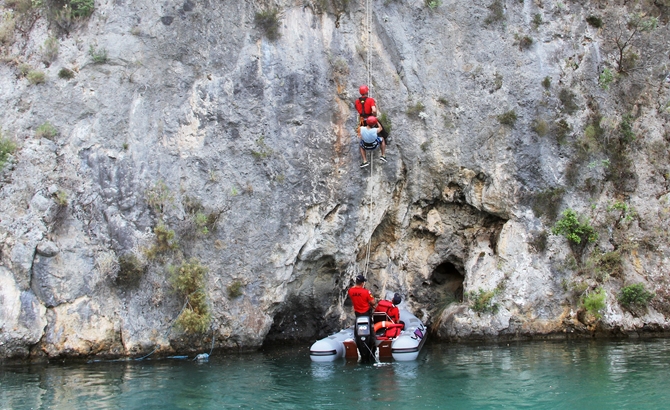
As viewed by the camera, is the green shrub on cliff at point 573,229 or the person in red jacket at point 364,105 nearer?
the person in red jacket at point 364,105

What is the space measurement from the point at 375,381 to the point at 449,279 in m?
6.38

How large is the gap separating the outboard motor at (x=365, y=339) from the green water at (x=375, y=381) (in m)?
0.28

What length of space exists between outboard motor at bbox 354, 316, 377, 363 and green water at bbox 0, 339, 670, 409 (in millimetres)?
277

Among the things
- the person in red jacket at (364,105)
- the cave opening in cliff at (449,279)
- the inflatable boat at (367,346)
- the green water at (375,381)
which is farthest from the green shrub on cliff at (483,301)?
the person in red jacket at (364,105)

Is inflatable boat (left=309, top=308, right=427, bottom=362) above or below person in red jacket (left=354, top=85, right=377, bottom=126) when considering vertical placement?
below

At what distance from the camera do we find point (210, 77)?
14742mm

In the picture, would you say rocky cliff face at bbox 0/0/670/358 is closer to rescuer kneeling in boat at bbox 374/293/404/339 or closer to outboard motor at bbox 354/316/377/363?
rescuer kneeling in boat at bbox 374/293/404/339

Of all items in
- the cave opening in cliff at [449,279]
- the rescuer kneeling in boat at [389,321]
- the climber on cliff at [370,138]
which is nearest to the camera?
the rescuer kneeling in boat at [389,321]

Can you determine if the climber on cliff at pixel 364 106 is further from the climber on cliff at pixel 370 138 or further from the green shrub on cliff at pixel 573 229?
the green shrub on cliff at pixel 573 229

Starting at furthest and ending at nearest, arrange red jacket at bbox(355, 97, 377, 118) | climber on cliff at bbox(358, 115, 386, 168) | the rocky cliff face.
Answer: red jacket at bbox(355, 97, 377, 118) < climber on cliff at bbox(358, 115, 386, 168) < the rocky cliff face

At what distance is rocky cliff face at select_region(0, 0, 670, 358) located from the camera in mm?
13125

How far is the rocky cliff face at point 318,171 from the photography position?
43.1 feet

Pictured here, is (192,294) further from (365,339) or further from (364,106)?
(364,106)

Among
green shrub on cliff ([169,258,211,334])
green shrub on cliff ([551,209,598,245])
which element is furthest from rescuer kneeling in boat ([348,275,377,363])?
green shrub on cliff ([551,209,598,245])
